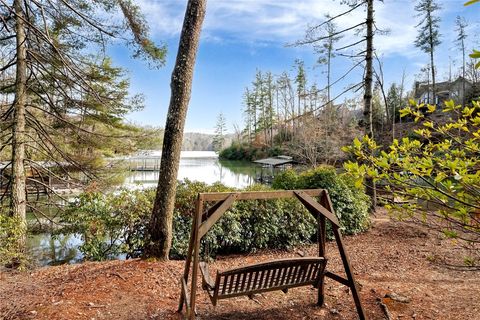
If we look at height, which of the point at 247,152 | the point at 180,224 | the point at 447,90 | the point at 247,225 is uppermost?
the point at 447,90

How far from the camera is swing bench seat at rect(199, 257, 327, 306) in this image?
7.40ft

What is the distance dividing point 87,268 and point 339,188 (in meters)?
4.96

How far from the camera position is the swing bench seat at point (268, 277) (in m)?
2.26

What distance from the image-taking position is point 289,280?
8.04 ft

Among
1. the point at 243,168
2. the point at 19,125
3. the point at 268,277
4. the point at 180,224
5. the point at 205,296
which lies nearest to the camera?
the point at 268,277

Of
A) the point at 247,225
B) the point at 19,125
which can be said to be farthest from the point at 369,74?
the point at 19,125

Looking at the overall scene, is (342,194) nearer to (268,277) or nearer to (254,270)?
(268,277)

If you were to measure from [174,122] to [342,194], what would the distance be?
4151 millimetres

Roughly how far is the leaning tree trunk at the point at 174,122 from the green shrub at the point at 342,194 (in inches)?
142

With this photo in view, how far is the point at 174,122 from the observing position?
12.2 feet

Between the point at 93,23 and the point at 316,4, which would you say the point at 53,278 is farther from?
the point at 316,4

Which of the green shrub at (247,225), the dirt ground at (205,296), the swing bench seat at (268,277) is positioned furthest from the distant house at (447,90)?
the swing bench seat at (268,277)

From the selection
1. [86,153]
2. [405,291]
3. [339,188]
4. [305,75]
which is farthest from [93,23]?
[305,75]

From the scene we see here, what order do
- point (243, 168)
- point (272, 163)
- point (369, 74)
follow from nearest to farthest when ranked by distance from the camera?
point (369, 74) < point (272, 163) < point (243, 168)
